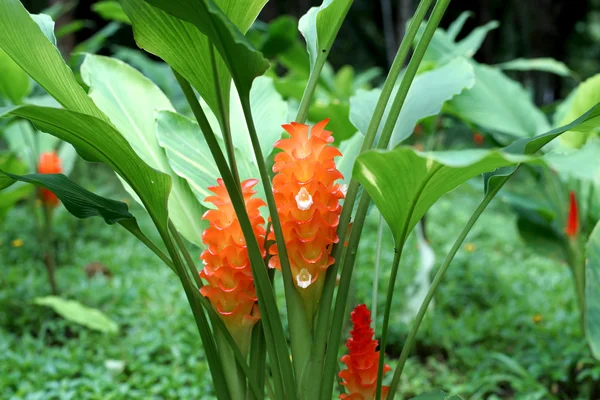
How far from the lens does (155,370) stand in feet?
4.68

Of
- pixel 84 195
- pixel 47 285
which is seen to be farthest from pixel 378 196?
pixel 47 285

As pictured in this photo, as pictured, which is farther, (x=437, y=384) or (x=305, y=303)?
(x=437, y=384)

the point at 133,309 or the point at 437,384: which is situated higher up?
the point at 133,309

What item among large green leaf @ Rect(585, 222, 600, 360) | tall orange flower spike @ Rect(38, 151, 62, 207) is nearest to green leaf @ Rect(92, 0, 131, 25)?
tall orange flower spike @ Rect(38, 151, 62, 207)

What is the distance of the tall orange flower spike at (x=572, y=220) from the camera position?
156 cm

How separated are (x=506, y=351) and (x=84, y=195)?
55.3 inches

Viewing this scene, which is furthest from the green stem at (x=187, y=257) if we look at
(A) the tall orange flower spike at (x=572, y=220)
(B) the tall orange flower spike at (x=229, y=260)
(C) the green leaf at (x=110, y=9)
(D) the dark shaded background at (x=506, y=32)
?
(D) the dark shaded background at (x=506, y=32)

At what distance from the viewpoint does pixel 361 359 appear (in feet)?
2.35

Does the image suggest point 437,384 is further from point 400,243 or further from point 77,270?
point 77,270

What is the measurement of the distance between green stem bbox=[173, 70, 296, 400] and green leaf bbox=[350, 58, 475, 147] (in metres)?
0.29

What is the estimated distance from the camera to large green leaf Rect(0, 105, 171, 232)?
21.8 inches

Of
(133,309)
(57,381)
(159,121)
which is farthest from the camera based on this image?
(133,309)

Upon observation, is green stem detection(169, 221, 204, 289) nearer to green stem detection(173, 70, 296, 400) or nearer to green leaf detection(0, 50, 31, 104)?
green stem detection(173, 70, 296, 400)

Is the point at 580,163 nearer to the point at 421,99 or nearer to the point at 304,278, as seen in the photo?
the point at 421,99
